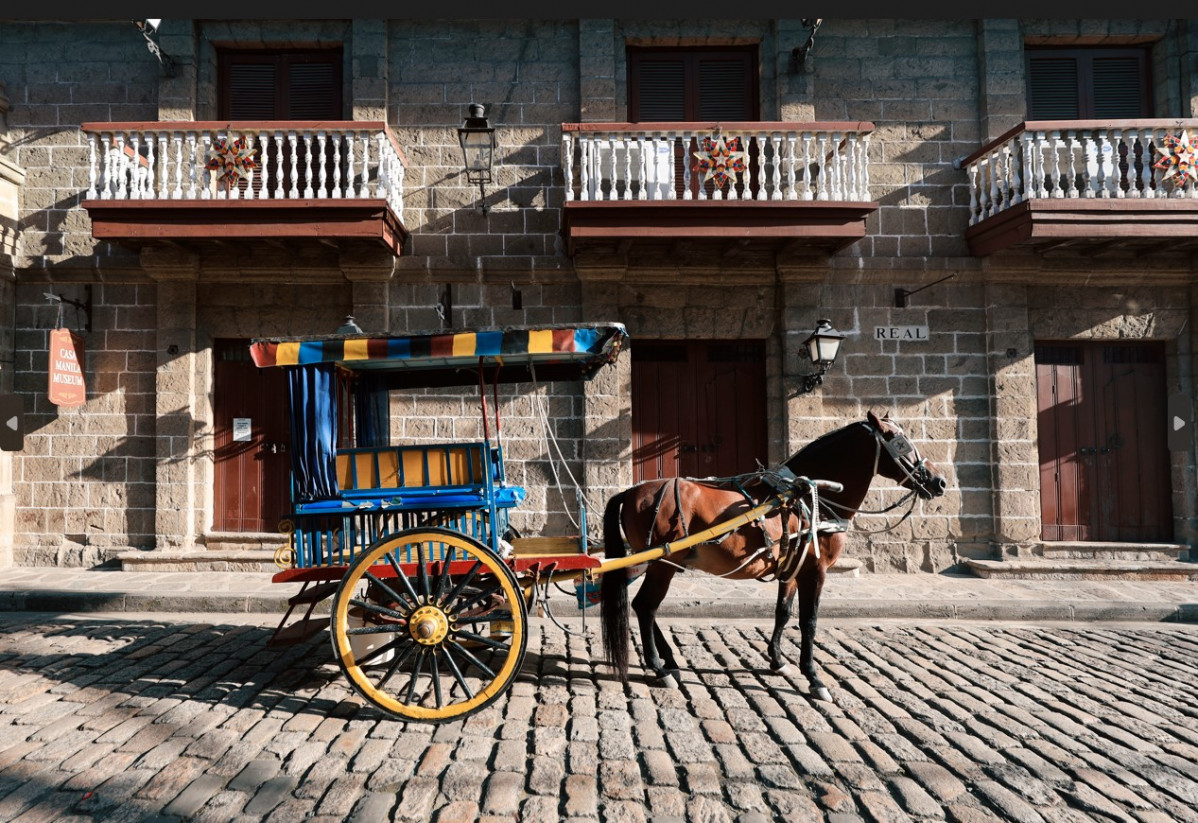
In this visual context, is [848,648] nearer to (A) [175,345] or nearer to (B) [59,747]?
(B) [59,747]

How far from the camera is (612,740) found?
3.60 m

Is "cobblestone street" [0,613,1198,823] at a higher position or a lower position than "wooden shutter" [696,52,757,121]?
lower

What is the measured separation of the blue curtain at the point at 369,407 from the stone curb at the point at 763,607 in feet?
8.84

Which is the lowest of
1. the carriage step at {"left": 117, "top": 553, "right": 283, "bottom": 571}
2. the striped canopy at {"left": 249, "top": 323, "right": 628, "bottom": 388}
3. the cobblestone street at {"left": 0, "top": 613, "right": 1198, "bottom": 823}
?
the cobblestone street at {"left": 0, "top": 613, "right": 1198, "bottom": 823}

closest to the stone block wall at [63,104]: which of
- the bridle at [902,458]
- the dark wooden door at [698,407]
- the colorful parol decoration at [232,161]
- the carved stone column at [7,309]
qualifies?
the carved stone column at [7,309]

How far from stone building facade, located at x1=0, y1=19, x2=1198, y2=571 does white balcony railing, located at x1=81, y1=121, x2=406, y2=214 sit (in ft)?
2.20

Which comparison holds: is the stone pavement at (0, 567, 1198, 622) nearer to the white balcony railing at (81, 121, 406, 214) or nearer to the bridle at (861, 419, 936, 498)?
the bridle at (861, 419, 936, 498)

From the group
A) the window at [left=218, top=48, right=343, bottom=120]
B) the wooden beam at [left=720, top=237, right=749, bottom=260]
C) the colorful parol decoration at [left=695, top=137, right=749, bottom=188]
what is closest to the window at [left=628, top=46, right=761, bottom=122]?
the colorful parol decoration at [left=695, top=137, right=749, bottom=188]

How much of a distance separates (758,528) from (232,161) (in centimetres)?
746

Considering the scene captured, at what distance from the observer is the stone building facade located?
8742 millimetres

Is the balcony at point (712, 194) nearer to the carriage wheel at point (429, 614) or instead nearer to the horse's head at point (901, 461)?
the horse's head at point (901, 461)

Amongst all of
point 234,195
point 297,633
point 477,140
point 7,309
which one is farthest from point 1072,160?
point 7,309

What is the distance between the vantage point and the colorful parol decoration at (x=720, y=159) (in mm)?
8133

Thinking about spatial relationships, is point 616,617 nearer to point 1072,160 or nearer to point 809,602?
point 809,602
